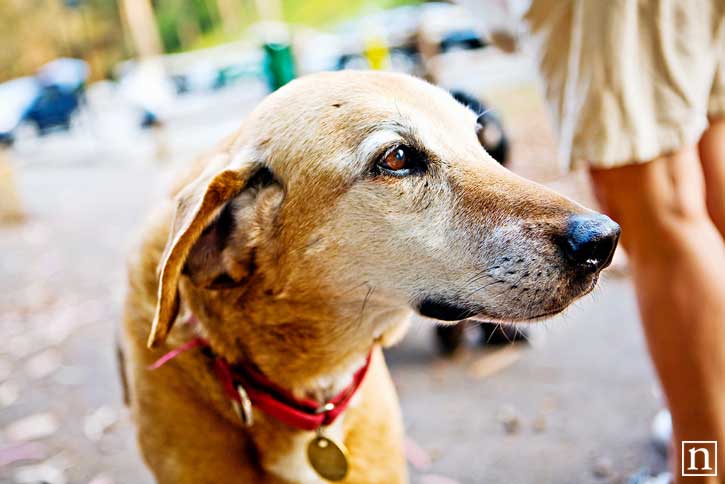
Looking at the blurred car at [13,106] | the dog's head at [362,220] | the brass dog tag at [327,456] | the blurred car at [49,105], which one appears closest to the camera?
the dog's head at [362,220]

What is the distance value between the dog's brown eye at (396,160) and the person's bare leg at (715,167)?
103 centimetres

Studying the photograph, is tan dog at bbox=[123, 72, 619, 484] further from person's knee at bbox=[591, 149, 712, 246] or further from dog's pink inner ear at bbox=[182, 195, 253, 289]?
person's knee at bbox=[591, 149, 712, 246]

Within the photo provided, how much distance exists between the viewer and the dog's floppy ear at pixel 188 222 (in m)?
1.50

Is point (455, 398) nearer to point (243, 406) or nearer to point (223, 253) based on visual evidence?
point (243, 406)

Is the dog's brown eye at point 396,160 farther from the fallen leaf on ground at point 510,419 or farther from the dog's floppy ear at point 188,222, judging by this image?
the fallen leaf on ground at point 510,419

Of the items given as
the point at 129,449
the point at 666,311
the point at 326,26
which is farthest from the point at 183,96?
the point at 666,311

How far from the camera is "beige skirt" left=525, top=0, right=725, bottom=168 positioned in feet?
5.76

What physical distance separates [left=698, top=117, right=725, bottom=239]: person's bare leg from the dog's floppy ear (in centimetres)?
142

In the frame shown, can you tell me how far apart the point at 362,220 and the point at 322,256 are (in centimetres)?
14

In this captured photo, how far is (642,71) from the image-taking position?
1.80m

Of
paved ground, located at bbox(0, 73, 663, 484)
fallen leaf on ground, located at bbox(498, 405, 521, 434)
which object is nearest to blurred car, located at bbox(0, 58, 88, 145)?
paved ground, located at bbox(0, 73, 663, 484)

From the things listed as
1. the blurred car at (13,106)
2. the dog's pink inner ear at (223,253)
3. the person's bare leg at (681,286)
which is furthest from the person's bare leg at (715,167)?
the blurred car at (13,106)

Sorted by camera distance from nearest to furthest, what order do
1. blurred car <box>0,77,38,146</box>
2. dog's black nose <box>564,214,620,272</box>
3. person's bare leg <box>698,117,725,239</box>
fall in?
dog's black nose <box>564,214,620,272</box>, person's bare leg <box>698,117,725,239</box>, blurred car <box>0,77,38,146</box>

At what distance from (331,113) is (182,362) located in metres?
0.81
